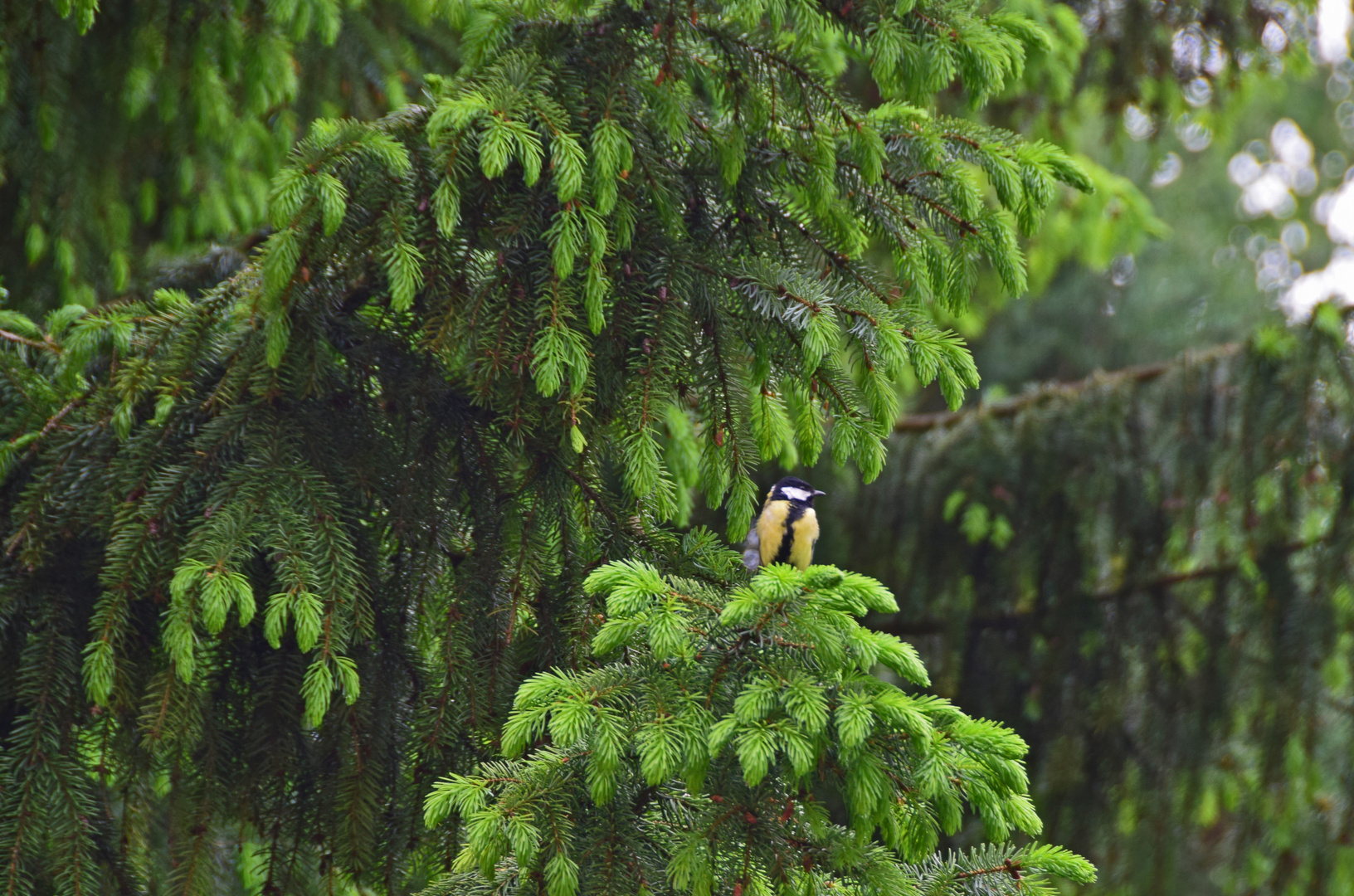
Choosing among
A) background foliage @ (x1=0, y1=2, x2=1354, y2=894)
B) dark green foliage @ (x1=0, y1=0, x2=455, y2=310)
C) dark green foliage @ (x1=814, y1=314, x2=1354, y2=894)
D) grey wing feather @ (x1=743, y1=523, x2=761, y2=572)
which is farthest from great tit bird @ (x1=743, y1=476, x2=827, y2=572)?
dark green foliage @ (x1=0, y1=0, x2=455, y2=310)

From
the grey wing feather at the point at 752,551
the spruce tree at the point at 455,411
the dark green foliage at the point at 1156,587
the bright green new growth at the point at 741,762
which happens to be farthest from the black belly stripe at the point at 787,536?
the bright green new growth at the point at 741,762

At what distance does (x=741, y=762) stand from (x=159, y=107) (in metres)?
3.07

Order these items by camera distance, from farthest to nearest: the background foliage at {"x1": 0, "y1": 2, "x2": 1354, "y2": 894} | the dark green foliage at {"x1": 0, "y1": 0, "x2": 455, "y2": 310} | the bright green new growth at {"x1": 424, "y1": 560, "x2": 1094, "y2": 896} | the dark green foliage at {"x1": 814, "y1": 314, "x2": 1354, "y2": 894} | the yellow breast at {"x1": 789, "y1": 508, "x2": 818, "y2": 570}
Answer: the dark green foliage at {"x1": 814, "y1": 314, "x2": 1354, "y2": 894}, the yellow breast at {"x1": 789, "y1": 508, "x2": 818, "y2": 570}, the dark green foliage at {"x1": 0, "y1": 0, "x2": 455, "y2": 310}, the background foliage at {"x1": 0, "y1": 2, "x2": 1354, "y2": 894}, the bright green new growth at {"x1": 424, "y1": 560, "x2": 1094, "y2": 896}

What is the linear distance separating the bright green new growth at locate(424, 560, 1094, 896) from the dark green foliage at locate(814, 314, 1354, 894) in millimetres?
2739

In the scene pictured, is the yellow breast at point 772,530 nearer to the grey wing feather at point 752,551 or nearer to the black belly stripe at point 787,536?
the black belly stripe at point 787,536

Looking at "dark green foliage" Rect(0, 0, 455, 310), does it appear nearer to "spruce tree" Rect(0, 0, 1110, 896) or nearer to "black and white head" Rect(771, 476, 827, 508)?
"spruce tree" Rect(0, 0, 1110, 896)

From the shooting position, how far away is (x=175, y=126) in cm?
380

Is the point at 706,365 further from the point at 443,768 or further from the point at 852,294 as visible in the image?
the point at 443,768

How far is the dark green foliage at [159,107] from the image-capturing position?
311 cm

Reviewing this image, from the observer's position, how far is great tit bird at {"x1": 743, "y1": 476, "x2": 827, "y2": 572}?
11.4ft

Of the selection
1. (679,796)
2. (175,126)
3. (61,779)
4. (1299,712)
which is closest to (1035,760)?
(1299,712)

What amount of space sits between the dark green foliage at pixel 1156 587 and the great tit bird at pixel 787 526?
889mm

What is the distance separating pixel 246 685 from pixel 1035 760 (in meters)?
3.54

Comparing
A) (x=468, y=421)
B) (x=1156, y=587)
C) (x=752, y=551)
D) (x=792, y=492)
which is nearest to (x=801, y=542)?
(x=792, y=492)
